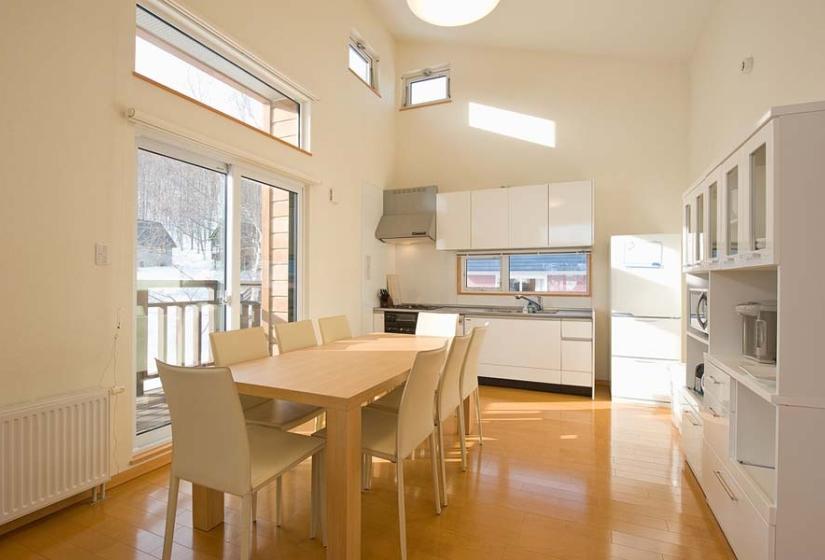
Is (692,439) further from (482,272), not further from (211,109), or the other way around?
(211,109)

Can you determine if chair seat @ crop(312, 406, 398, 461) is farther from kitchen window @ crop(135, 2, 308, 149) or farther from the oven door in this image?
the oven door

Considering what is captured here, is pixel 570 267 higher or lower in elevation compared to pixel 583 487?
higher

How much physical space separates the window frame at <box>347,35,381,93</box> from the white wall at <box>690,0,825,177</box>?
140 inches

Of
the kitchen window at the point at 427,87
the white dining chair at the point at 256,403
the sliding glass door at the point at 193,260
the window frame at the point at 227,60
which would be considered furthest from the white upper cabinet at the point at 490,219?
the white dining chair at the point at 256,403

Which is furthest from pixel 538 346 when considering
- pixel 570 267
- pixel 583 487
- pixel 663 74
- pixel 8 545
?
pixel 8 545

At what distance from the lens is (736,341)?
2074mm

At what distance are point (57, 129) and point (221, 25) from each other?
1435mm

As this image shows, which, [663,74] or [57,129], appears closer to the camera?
[57,129]

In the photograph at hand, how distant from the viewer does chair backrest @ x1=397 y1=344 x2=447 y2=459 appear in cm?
167

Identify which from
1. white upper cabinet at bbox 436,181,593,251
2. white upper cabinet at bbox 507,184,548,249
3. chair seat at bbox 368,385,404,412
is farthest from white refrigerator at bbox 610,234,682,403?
chair seat at bbox 368,385,404,412

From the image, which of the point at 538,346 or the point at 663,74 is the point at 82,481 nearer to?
the point at 538,346

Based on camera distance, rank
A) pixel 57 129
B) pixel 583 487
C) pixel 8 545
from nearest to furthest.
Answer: pixel 8 545
pixel 57 129
pixel 583 487

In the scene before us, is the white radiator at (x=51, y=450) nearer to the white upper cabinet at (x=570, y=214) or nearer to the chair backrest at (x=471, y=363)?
the chair backrest at (x=471, y=363)

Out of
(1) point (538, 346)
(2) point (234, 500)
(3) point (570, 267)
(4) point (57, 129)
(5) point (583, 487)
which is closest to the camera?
(4) point (57, 129)
